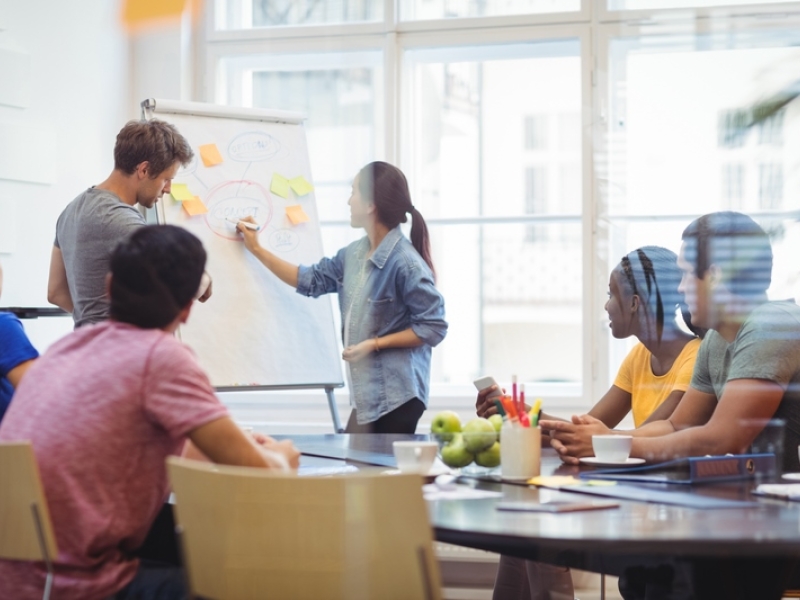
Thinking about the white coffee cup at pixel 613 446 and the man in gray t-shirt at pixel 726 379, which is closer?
the white coffee cup at pixel 613 446

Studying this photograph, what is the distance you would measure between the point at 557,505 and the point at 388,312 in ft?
6.61

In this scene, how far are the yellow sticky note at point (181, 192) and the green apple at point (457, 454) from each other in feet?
6.79

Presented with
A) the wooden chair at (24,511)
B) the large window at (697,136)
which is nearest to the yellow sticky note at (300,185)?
the large window at (697,136)

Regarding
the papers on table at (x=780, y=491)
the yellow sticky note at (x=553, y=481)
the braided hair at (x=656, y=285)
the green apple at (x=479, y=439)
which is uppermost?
the braided hair at (x=656, y=285)

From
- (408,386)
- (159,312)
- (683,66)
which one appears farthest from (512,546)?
(683,66)

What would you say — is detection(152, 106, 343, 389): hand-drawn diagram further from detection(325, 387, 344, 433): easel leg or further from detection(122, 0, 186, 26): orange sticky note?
detection(122, 0, 186, 26): orange sticky note

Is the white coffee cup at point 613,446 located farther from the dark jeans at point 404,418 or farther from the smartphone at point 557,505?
the dark jeans at point 404,418

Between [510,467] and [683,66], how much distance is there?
107 inches

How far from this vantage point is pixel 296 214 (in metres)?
3.79

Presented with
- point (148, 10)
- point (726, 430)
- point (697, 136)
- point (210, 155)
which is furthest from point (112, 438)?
point (148, 10)

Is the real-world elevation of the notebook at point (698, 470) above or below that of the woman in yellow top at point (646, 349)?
below

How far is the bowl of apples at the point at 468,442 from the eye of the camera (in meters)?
1.79

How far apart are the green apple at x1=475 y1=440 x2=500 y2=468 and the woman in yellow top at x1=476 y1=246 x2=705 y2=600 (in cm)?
50

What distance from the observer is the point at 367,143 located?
4.17 m
